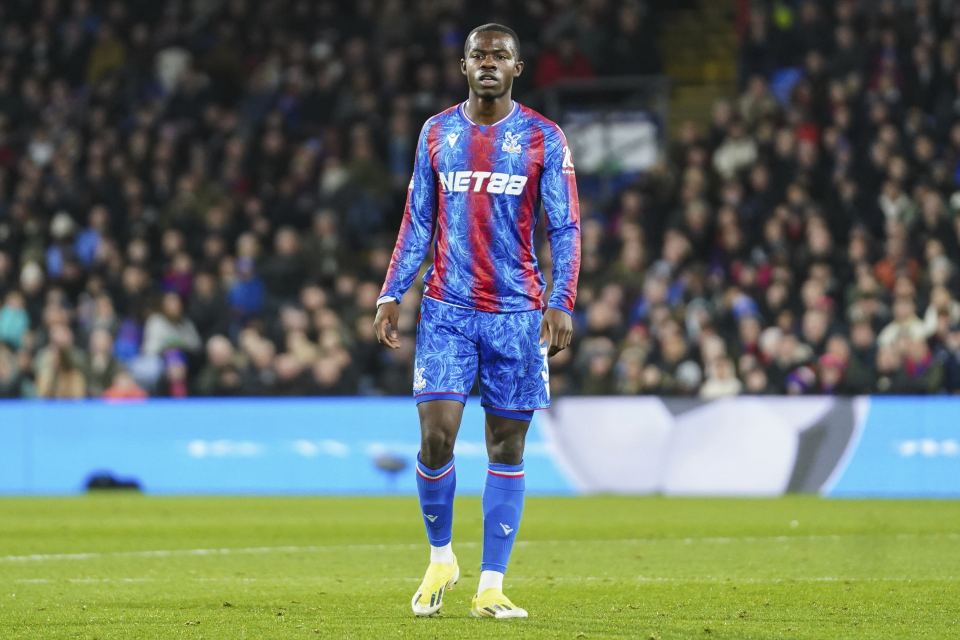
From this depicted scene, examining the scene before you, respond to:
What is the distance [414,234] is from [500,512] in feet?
3.89

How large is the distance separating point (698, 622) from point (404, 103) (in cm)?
1676

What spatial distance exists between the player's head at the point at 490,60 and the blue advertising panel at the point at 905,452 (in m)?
10.0

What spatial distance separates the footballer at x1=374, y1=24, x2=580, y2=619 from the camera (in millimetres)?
7230

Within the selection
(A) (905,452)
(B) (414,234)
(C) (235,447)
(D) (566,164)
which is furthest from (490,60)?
(C) (235,447)

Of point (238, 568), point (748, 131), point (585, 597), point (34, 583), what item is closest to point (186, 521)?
point (238, 568)

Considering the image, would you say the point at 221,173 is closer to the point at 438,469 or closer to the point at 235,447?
the point at 235,447

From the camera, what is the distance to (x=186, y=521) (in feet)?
46.4

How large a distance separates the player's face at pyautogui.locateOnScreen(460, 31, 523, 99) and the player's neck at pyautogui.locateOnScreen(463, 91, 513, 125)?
0.15 ft

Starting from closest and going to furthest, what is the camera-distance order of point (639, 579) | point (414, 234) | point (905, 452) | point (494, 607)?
point (494, 607)
point (414, 234)
point (639, 579)
point (905, 452)

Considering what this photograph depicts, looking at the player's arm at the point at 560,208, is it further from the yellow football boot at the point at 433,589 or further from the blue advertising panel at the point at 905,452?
the blue advertising panel at the point at 905,452

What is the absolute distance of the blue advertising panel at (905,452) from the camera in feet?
53.6

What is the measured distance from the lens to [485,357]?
7.32m

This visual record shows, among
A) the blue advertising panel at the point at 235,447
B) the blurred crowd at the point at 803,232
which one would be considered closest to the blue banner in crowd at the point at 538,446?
the blue advertising panel at the point at 235,447

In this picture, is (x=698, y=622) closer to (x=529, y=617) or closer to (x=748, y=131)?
(x=529, y=617)
